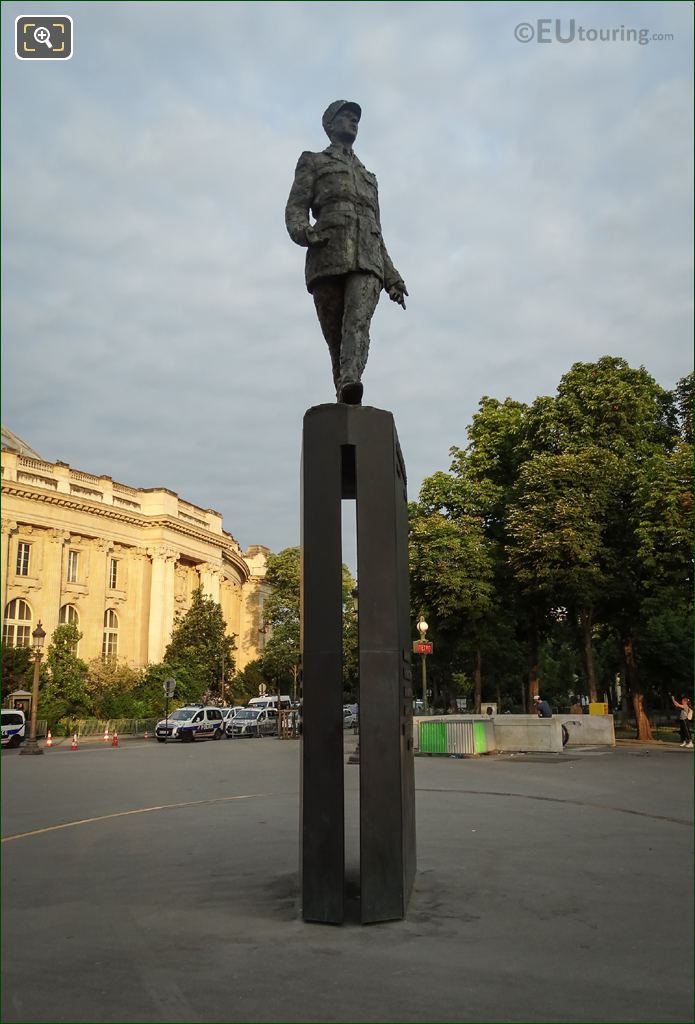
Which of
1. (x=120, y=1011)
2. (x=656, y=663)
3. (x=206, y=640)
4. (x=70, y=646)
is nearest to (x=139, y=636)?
(x=206, y=640)

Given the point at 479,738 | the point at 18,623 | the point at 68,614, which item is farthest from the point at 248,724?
the point at 479,738

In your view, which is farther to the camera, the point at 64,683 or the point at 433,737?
the point at 64,683

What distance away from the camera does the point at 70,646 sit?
50625mm

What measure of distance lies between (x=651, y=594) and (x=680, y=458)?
234 inches

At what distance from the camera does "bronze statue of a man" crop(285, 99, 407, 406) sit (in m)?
7.17

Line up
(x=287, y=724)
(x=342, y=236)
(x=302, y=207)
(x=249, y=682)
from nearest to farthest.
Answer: (x=342, y=236)
(x=302, y=207)
(x=287, y=724)
(x=249, y=682)

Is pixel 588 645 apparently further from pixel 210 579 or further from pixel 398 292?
pixel 210 579

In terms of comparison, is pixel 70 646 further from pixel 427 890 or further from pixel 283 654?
pixel 427 890

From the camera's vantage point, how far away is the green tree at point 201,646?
61625 mm

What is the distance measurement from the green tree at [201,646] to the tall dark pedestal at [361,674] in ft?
181

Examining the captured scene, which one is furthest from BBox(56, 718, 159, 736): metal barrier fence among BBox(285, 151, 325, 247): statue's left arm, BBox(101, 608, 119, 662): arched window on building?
BBox(285, 151, 325, 247): statue's left arm

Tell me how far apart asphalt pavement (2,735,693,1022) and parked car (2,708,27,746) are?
90.4 ft

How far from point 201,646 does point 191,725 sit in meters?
23.0

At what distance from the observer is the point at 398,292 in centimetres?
790
